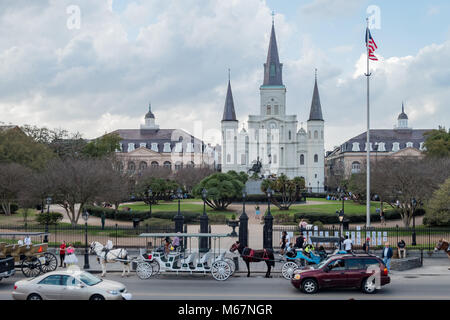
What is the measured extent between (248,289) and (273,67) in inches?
3430

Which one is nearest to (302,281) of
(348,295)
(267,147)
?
(348,295)

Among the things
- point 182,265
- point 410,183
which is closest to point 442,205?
point 410,183

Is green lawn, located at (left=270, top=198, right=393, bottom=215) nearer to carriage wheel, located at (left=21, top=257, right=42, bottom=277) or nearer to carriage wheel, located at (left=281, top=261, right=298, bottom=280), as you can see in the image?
carriage wheel, located at (left=281, top=261, right=298, bottom=280)

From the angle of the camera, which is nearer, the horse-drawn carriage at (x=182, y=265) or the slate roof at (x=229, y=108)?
the horse-drawn carriage at (x=182, y=265)

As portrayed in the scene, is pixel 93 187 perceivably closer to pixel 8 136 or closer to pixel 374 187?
pixel 8 136

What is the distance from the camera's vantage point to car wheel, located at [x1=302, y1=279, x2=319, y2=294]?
15.0 m

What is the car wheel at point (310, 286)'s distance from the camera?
49.2 ft

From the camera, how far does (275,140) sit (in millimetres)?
98000

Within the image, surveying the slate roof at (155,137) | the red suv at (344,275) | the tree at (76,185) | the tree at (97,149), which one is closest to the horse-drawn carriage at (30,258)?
the red suv at (344,275)

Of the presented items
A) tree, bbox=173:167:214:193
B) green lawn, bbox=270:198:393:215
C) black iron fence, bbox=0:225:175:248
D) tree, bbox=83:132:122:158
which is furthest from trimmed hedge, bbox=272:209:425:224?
tree, bbox=173:167:214:193

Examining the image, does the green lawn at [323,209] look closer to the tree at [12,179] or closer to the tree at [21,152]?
the tree at [12,179]

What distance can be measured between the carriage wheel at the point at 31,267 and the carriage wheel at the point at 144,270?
4001 millimetres

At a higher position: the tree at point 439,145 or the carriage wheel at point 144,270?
the tree at point 439,145

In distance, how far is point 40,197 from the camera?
36.0 meters
